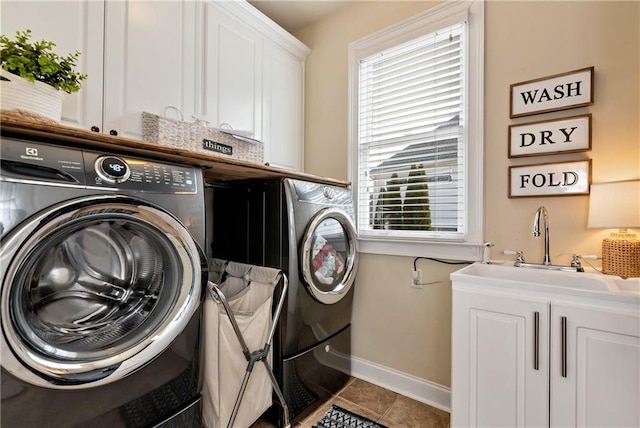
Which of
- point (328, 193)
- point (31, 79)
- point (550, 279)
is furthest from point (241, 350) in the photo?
point (550, 279)

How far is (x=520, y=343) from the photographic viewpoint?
118 cm

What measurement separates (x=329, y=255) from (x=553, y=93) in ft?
4.87

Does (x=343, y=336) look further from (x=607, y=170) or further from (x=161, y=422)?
(x=607, y=170)

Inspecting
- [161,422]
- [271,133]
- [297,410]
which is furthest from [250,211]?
[297,410]

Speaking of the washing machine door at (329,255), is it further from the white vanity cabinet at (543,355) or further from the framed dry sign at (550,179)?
the framed dry sign at (550,179)

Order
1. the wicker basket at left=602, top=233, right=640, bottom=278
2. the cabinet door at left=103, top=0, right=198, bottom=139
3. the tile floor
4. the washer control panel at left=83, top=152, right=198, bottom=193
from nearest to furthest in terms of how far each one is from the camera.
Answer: the washer control panel at left=83, top=152, right=198, bottom=193
the wicker basket at left=602, top=233, right=640, bottom=278
the cabinet door at left=103, top=0, right=198, bottom=139
the tile floor

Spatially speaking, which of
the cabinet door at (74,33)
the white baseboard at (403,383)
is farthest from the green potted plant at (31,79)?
the white baseboard at (403,383)

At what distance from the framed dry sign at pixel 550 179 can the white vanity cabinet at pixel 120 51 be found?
73.8 inches

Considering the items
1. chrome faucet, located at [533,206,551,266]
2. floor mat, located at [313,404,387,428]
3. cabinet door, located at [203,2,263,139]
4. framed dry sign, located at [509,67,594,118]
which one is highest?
cabinet door, located at [203,2,263,139]

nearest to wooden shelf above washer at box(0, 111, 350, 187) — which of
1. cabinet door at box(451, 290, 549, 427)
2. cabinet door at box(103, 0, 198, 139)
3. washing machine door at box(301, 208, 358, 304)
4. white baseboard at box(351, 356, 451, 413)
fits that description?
washing machine door at box(301, 208, 358, 304)

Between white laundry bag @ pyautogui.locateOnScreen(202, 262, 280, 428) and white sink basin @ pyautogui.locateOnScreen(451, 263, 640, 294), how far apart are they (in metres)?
0.91

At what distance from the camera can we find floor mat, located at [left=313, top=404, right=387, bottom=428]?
1553 mm

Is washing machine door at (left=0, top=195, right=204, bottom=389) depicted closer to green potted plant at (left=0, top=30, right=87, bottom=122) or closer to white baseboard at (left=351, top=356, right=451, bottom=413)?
green potted plant at (left=0, top=30, right=87, bottom=122)

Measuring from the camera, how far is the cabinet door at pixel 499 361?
1.15 m
